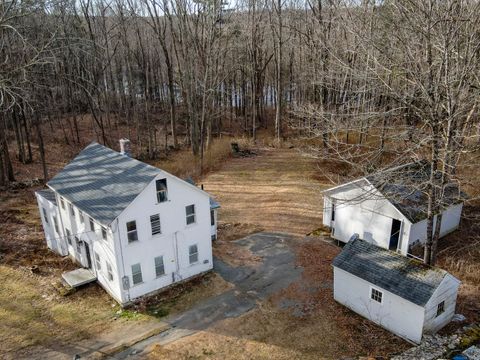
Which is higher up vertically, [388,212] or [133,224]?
[133,224]

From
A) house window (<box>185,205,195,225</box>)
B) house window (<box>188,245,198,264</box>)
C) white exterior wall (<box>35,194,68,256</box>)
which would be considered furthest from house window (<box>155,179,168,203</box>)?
white exterior wall (<box>35,194,68,256</box>)

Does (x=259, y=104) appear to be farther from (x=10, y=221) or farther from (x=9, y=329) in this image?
(x=9, y=329)

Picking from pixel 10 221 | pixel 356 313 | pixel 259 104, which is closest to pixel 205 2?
pixel 259 104

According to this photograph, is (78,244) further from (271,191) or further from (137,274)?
(271,191)

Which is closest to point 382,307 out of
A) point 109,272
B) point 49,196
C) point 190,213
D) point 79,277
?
point 190,213

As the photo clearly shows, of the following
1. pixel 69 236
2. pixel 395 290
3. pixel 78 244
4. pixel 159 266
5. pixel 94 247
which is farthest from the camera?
pixel 69 236
